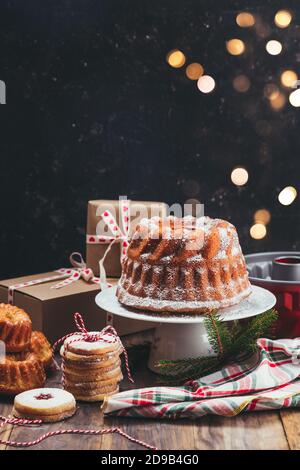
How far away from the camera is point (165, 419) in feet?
4.96

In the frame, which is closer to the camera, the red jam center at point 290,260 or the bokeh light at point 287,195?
the red jam center at point 290,260

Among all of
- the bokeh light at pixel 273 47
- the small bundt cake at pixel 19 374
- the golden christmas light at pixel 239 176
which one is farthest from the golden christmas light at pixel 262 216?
the small bundt cake at pixel 19 374

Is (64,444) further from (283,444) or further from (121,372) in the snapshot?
(283,444)

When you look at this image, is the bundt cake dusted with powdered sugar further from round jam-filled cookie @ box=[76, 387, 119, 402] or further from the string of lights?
the string of lights

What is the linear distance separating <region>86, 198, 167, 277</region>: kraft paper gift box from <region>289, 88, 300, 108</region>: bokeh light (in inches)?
25.1

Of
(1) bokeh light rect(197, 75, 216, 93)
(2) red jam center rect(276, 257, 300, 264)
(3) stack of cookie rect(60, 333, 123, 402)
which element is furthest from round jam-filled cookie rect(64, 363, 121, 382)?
(1) bokeh light rect(197, 75, 216, 93)

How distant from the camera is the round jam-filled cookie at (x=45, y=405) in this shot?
1499 mm

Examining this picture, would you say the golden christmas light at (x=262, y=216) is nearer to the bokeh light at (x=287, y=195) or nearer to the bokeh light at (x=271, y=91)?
the bokeh light at (x=287, y=195)

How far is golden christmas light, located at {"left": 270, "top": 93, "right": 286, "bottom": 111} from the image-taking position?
2.38m

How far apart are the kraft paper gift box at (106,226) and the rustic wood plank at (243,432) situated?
0.75 meters
